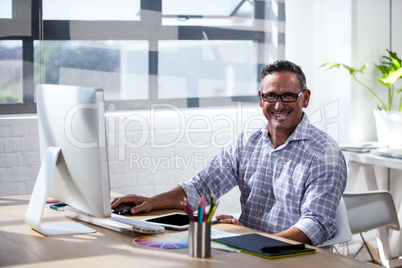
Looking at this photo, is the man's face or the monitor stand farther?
the man's face

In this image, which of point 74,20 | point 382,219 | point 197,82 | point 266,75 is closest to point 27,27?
point 74,20

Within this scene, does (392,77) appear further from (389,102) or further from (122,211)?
(122,211)

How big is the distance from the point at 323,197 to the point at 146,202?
68cm

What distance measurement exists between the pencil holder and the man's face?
90 cm

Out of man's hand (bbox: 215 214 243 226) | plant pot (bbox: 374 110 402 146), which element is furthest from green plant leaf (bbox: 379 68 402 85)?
man's hand (bbox: 215 214 243 226)

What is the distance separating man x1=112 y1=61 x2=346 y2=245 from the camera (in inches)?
87.7

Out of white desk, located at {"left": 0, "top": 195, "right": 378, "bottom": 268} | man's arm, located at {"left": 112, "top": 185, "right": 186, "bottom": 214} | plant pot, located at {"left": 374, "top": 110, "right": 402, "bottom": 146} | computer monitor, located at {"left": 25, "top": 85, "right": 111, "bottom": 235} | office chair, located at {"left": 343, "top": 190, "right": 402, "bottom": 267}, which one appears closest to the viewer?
white desk, located at {"left": 0, "top": 195, "right": 378, "bottom": 268}

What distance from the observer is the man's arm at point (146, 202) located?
92.0 inches

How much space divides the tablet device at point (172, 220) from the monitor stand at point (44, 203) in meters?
0.24

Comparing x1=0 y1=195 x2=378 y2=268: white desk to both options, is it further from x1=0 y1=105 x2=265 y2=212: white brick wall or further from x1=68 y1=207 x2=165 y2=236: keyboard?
x1=0 y1=105 x2=265 y2=212: white brick wall

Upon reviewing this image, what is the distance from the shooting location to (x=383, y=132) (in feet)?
13.2

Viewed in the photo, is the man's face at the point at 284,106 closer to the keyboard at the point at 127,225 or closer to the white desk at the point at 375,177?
the keyboard at the point at 127,225

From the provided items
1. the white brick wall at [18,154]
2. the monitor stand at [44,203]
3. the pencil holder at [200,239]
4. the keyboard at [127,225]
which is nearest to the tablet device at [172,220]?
the keyboard at [127,225]

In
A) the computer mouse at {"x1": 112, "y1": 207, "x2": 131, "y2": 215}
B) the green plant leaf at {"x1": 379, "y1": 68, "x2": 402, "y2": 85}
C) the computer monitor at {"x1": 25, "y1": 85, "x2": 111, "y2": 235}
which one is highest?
the green plant leaf at {"x1": 379, "y1": 68, "x2": 402, "y2": 85}
